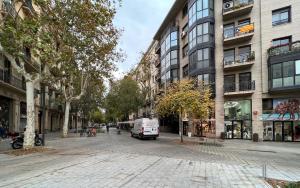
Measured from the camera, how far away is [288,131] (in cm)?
3219

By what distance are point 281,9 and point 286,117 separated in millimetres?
10596

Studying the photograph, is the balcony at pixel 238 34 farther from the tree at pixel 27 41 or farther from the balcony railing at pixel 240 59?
the tree at pixel 27 41

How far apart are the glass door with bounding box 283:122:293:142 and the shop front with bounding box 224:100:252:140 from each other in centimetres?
335

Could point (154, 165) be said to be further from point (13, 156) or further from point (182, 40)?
point (182, 40)

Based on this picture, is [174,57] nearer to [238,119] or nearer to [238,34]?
[238,34]

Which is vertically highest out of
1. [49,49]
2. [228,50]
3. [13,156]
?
[228,50]

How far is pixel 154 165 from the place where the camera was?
42.4 ft

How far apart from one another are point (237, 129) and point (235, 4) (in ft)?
43.3

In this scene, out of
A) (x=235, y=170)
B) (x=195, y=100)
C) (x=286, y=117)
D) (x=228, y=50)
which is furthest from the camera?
(x=228, y=50)

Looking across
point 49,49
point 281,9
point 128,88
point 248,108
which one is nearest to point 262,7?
point 281,9

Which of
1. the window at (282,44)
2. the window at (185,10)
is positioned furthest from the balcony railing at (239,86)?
the window at (185,10)

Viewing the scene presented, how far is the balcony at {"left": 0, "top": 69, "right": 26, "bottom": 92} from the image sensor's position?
2923cm

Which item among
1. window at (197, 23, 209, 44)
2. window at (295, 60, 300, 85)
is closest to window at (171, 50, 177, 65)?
window at (197, 23, 209, 44)

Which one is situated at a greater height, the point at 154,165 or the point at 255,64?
the point at 255,64
